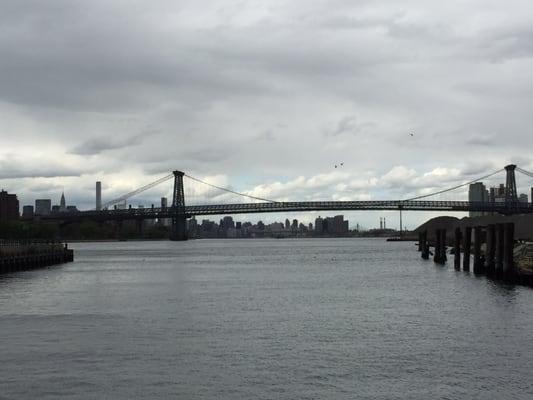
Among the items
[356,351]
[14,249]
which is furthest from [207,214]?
[356,351]

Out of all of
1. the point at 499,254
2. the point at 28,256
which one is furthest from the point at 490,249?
the point at 28,256

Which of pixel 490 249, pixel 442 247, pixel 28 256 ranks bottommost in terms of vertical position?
pixel 28 256

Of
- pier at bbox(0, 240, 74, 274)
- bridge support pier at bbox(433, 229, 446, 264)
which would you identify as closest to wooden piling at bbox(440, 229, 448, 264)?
bridge support pier at bbox(433, 229, 446, 264)

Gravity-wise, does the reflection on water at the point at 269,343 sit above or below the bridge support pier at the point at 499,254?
below

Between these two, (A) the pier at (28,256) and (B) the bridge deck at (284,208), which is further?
(B) the bridge deck at (284,208)

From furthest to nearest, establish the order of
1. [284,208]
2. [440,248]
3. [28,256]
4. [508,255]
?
[284,208], [440,248], [28,256], [508,255]

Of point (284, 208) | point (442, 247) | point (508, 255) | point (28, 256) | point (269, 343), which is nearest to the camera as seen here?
point (269, 343)

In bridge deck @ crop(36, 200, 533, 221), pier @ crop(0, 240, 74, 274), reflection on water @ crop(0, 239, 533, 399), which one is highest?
bridge deck @ crop(36, 200, 533, 221)

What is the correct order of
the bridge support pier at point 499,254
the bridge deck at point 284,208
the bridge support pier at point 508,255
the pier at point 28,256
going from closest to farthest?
1. the bridge support pier at point 508,255
2. the bridge support pier at point 499,254
3. the pier at point 28,256
4. the bridge deck at point 284,208

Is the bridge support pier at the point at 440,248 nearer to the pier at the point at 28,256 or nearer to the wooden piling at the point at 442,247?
the wooden piling at the point at 442,247

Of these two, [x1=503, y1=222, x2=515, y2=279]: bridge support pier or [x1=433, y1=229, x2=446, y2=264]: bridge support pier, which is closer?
[x1=503, y1=222, x2=515, y2=279]: bridge support pier

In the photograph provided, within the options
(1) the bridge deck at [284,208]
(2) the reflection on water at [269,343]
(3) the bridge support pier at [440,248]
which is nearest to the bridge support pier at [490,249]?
(2) the reflection on water at [269,343]

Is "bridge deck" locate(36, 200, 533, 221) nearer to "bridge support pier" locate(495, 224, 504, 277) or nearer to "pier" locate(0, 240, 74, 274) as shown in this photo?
"pier" locate(0, 240, 74, 274)

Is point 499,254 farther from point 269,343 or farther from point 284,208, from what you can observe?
point 284,208
